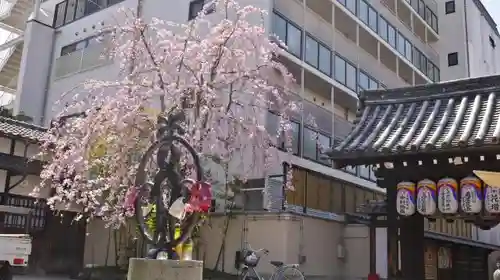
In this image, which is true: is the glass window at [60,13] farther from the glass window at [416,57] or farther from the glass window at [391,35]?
the glass window at [416,57]

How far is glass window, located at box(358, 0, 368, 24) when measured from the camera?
27.8 m

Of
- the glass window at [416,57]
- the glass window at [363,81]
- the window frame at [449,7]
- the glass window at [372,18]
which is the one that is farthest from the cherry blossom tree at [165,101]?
the window frame at [449,7]

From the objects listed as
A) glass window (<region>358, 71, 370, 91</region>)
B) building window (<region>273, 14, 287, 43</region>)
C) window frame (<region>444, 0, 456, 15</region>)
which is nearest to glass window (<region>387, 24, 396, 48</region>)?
glass window (<region>358, 71, 370, 91</region>)

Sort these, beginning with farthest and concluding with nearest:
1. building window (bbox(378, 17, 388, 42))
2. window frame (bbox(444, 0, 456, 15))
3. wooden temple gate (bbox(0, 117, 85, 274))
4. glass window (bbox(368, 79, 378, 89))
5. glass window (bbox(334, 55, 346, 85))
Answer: window frame (bbox(444, 0, 456, 15))
building window (bbox(378, 17, 388, 42))
glass window (bbox(368, 79, 378, 89))
glass window (bbox(334, 55, 346, 85))
wooden temple gate (bbox(0, 117, 85, 274))

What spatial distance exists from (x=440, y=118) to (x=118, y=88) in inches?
364

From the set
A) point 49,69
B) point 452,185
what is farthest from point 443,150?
point 49,69

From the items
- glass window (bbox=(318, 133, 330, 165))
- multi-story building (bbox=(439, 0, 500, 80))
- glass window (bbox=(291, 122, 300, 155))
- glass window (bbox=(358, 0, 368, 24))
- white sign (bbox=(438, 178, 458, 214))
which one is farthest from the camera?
multi-story building (bbox=(439, 0, 500, 80))

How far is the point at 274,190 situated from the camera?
18031mm

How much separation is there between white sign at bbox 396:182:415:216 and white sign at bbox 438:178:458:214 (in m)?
0.54

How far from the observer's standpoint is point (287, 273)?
1348 centimetres

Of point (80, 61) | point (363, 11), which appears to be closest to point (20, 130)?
point (80, 61)

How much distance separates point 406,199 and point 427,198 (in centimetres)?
43

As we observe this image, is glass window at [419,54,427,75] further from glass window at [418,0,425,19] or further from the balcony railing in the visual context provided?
the balcony railing

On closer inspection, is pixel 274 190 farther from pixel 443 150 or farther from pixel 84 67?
pixel 84 67
